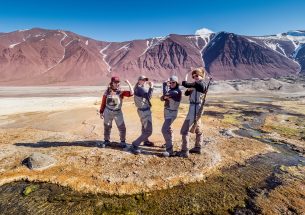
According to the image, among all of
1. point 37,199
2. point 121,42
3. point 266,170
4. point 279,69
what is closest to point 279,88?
point 266,170

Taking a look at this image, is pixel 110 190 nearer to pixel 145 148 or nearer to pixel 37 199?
pixel 37 199

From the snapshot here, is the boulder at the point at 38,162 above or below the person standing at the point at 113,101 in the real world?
below

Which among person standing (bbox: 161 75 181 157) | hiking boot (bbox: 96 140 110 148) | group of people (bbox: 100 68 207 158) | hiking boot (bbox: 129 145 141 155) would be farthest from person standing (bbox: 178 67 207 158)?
hiking boot (bbox: 96 140 110 148)

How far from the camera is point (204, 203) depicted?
21.7ft

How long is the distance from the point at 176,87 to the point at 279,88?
62.6 m

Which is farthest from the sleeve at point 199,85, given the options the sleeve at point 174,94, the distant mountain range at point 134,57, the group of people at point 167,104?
the distant mountain range at point 134,57

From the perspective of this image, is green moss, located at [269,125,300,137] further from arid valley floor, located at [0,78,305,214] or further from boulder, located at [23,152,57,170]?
boulder, located at [23,152,57,170]

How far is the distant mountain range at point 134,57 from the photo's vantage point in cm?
12600

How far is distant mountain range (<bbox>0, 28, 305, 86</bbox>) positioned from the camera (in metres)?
126

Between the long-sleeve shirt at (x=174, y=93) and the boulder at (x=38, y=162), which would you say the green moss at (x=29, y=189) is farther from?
the long-sleeve shirt at (x=174, y=93)

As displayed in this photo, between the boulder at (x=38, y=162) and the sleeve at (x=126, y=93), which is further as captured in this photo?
the sleeve at (x=126, y=93)

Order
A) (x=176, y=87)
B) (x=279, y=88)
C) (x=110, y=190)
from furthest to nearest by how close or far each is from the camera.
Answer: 1. (x=279, y=88)
2. (x=176, y=87)
3. (x=110, y=190)

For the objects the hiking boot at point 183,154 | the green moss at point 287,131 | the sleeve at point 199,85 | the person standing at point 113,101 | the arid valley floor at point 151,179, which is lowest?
the green moss at point 287,131

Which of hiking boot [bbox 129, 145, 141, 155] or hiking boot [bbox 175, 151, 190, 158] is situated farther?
hiking boot [bbox 129, 145, 141, 155]
